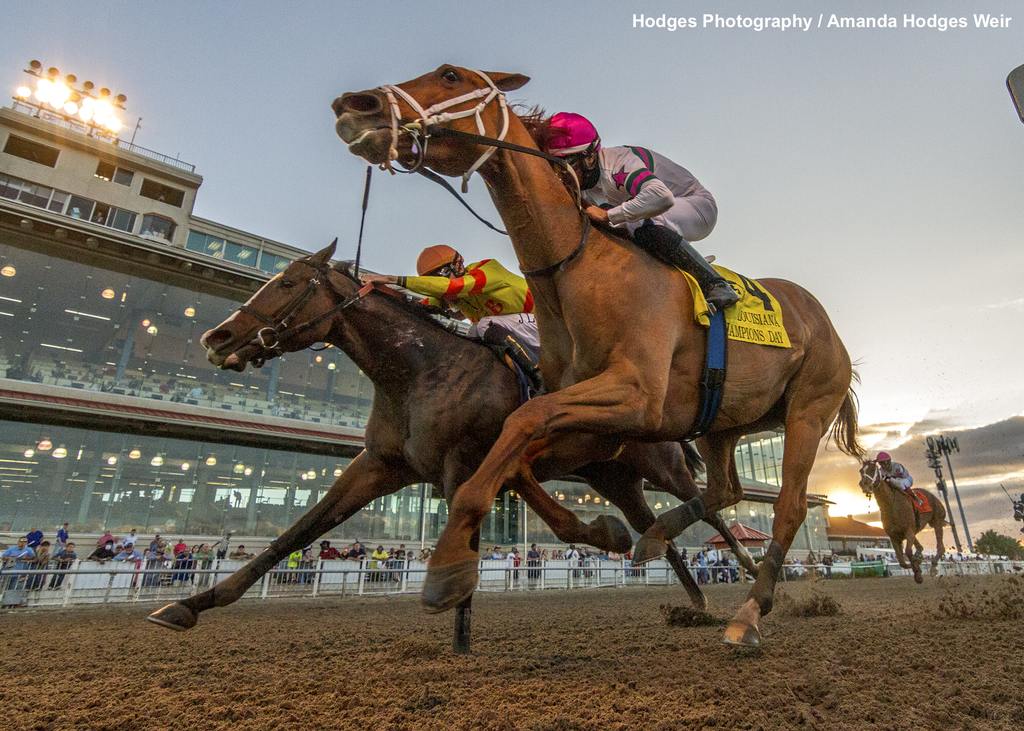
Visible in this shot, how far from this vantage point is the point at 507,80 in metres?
3.33

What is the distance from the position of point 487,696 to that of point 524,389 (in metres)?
2.22

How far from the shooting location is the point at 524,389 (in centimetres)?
416

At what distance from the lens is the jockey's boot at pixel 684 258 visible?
3369 millimetres

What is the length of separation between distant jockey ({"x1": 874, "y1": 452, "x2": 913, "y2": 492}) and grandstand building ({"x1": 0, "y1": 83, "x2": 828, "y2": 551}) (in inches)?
411

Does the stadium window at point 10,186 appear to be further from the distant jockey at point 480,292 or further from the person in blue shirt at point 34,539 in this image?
the distant jockey at point 480,292

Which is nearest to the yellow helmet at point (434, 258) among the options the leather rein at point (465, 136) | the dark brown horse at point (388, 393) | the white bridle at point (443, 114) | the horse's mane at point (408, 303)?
the horse's mane at point (408, 303)

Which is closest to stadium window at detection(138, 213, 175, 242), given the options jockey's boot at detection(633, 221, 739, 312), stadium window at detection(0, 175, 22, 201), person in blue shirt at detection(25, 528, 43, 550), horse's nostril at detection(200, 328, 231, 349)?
stadium window at detection(0, 175, 22, 201)

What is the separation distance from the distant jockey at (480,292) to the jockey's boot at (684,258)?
1239 millimetres

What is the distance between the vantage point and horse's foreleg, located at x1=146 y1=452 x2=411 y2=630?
3482mm

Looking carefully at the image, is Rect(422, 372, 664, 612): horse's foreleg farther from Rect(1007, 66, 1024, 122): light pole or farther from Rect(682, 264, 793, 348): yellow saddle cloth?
Rect(1007, 66, 1024, 122): light pole

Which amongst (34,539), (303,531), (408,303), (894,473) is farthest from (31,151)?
(894,473)

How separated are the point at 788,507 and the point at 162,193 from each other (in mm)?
40010

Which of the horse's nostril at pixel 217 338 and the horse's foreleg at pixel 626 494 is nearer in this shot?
the horse's nostril at pixel 217 338

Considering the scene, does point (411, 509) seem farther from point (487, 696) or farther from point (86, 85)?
point (86, 85)
